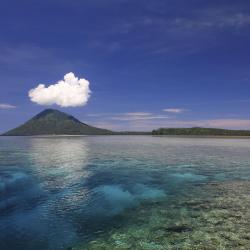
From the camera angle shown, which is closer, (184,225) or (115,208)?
(184,225)

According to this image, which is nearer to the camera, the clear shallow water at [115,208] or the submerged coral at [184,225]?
the submerged coral at [184,225]

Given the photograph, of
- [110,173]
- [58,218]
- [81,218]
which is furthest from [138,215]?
[110,173]

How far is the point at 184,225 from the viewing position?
17672mm

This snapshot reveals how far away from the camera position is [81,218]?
19.5 metres

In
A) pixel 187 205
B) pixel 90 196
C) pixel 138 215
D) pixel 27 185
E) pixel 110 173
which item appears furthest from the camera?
pixel 110 173

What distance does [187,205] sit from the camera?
22.2 metres

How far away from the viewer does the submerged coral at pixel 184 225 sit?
49.3 feet

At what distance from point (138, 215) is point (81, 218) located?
3.49 metres

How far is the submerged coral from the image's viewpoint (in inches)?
592

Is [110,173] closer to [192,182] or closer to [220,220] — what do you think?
[192,182]

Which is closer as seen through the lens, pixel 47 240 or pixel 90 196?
pixel 47 240

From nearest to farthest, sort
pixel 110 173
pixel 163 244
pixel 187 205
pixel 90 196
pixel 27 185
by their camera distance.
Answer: pixel 163 244 < pixel 187 205 < pixel 90 196 < pixel 27 185 < pixel 110 173

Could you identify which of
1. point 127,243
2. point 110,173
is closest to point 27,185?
point 110,173

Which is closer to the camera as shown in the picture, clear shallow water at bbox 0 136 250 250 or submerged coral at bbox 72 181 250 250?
submerged coral at bbox 72 181 250 250
